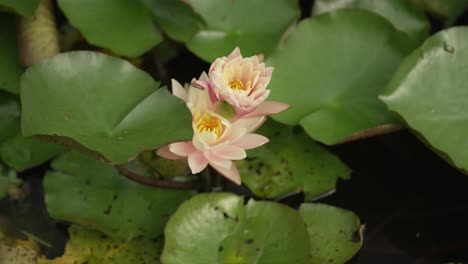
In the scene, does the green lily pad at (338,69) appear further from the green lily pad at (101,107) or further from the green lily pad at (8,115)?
the green lily pad at (8,115)

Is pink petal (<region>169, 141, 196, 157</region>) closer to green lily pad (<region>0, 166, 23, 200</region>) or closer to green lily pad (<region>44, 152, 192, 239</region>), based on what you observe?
green lily pad (<region>44, 152, 192, 239</region>)

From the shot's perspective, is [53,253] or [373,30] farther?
[373,30]

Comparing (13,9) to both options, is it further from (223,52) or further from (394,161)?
(394,161)

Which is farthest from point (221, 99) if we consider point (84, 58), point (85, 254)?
point (85, 254)

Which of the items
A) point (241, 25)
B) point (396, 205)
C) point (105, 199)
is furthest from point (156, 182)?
point (396, 205)

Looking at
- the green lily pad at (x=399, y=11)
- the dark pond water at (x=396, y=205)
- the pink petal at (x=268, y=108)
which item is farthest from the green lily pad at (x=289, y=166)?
the green lily pad at (x=399, y=11)

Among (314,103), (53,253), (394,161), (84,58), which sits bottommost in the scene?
(53,253)

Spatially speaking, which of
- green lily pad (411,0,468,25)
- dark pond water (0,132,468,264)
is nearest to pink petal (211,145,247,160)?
dark pond water (0,132,468,264)

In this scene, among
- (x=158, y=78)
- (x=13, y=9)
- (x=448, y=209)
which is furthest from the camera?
(x=158, y=78)
